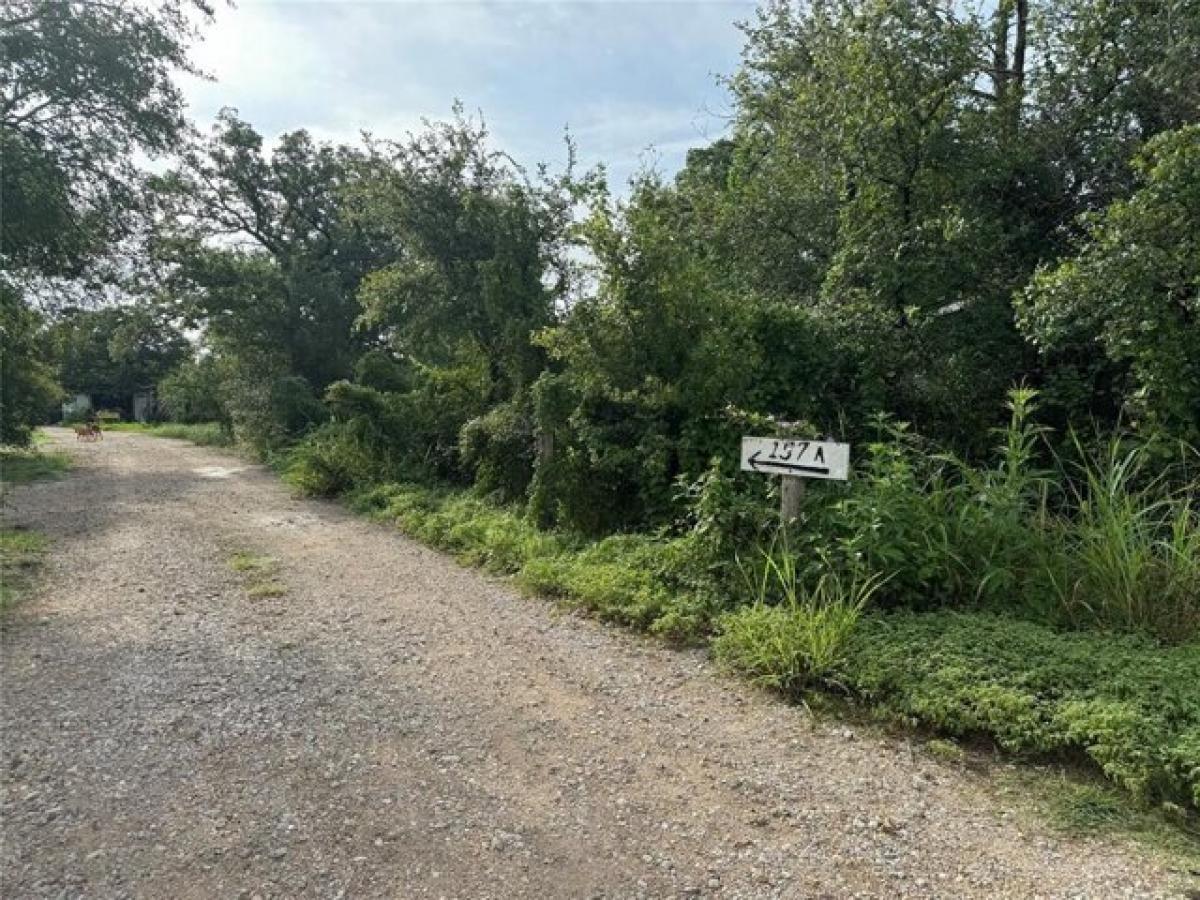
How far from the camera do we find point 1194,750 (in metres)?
2.53

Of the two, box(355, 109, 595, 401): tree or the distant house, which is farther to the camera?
the distant house

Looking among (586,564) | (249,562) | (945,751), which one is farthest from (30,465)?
(945,751)

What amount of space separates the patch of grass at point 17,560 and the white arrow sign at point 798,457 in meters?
5.19

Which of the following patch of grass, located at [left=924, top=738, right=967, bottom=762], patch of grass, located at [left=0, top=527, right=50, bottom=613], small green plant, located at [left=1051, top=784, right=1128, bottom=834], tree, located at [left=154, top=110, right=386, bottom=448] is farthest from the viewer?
tree, located at [left=154, top=110, right=386, bottom=448]

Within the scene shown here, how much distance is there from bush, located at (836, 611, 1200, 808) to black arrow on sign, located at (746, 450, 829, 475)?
0.83 meters

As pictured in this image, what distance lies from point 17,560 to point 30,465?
10464mm

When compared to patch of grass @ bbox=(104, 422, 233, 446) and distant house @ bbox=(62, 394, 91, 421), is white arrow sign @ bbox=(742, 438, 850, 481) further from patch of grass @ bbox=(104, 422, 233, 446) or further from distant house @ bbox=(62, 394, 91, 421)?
distant house @ bbox=(62, 394, 91, 421)

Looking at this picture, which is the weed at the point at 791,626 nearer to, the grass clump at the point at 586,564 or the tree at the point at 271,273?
the grass clump at the point at 586,564

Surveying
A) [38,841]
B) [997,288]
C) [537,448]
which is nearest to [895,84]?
[997,288]

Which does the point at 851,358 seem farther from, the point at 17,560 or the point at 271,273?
the point at 271,273

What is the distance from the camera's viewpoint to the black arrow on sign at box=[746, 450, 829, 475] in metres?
3.99

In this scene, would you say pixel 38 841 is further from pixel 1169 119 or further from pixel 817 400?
pixel 1169 119

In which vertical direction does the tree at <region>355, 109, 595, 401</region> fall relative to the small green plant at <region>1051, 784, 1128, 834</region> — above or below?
above

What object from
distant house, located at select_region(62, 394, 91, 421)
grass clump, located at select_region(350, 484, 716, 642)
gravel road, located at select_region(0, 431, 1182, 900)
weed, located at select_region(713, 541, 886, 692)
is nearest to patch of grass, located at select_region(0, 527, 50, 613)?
gravel road, located at select_region(0, 431, 1182, 900)
